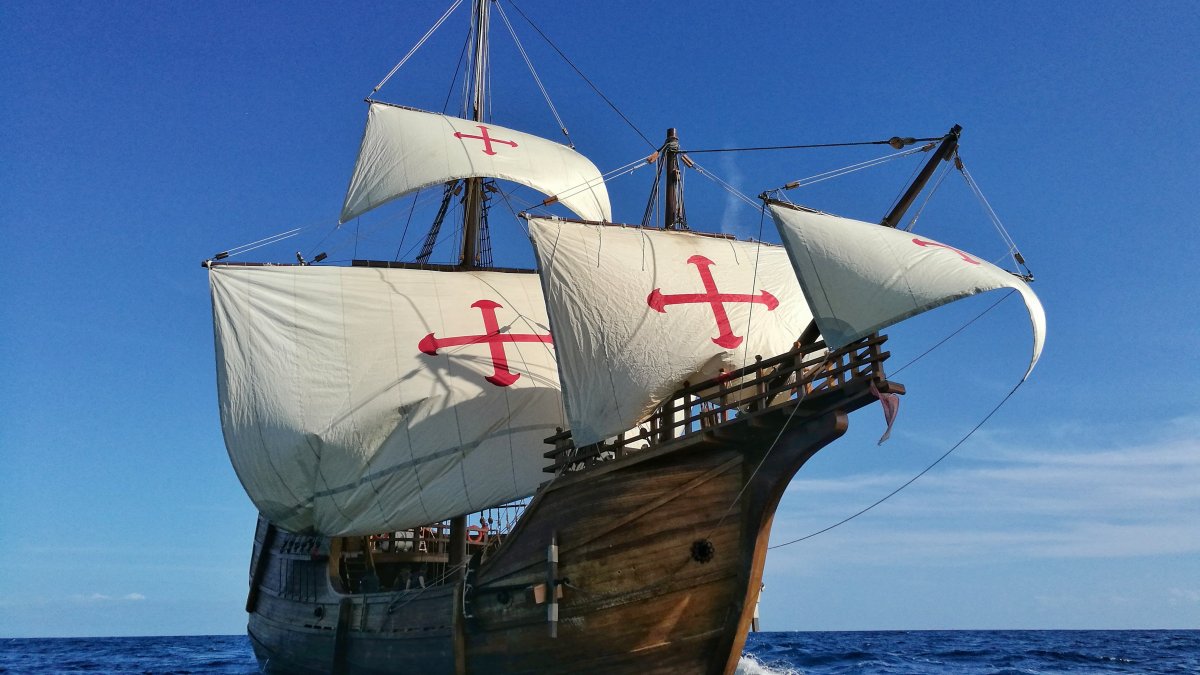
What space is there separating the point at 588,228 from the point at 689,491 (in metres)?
6.48

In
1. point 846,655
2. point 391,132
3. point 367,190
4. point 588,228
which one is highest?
point 391,132

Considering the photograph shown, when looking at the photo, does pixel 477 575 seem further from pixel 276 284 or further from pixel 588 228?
pixel 276 284

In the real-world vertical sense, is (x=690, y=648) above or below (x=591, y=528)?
below

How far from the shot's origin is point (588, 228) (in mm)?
18938

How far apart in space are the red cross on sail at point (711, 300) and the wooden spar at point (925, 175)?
3.69 meters

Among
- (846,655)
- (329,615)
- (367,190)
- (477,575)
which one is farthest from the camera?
(846,655)

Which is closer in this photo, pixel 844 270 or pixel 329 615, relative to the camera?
pixel 844 270

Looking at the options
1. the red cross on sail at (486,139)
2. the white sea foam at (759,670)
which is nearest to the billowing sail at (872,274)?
the red cross on sail at (486,139)

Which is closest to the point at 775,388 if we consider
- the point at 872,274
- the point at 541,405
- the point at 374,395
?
→ the point at 872,274

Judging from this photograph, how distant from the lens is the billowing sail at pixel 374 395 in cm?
2189

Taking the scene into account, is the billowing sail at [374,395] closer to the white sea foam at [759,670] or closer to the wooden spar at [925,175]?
the wooden spar at [925,175]

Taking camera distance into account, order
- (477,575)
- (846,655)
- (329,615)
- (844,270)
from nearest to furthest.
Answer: (844,270), (477,575), (329,615), (846,655)

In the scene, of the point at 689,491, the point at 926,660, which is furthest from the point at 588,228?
the point at 926,660

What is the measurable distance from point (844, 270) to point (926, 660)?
26630 millimetres
